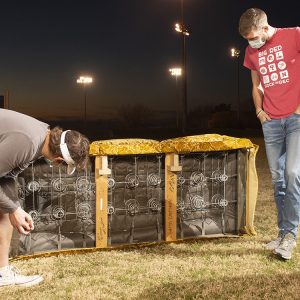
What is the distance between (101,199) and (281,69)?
6.07 ft

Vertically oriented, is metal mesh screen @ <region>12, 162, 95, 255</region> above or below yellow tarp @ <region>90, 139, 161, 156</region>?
below

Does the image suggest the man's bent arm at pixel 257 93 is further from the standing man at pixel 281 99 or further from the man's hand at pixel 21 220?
the man's hand at pixel 21 220

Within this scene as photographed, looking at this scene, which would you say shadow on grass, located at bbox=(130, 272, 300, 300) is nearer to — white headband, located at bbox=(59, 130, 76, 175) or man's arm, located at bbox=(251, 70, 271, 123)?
white headband, located at bbox=(59, 130, 76, 175)

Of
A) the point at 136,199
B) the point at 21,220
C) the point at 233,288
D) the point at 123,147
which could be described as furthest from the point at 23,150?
the point at 136,199

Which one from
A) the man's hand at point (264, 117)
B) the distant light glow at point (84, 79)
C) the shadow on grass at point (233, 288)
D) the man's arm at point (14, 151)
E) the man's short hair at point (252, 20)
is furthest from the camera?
the distant light glow at point (84, 79)

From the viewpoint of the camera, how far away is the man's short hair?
12.5ft

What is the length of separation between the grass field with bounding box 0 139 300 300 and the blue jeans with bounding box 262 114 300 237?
0.34 metres

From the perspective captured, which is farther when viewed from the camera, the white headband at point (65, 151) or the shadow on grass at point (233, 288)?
the shadow on grass at point (233, 288)

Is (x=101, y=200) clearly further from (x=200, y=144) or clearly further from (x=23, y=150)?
(x=23, y=150)

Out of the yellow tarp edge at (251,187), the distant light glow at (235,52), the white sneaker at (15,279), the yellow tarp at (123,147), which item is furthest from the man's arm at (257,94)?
the distant light glow at (235,52)

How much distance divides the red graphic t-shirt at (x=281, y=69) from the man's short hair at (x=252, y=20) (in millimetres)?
201

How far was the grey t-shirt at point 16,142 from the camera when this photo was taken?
2766mm

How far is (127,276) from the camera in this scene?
363 centimetres

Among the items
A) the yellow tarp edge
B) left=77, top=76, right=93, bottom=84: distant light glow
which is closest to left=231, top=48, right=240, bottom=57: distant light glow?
left=77, top=76, right=93, bottom=84: distant light glow
